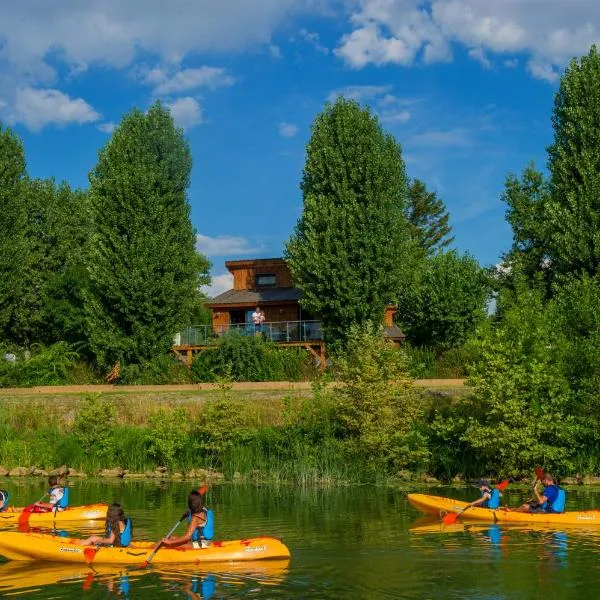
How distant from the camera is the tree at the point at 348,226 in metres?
48.6

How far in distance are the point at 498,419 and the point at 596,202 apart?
68.0 feet

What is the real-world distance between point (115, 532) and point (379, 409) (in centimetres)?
1533

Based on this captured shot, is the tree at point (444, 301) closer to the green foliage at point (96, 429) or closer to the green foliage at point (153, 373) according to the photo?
the green foliage at point (153, 373)

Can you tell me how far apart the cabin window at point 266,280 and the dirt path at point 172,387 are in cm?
1816

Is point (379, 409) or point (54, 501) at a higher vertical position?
point (379, 409)

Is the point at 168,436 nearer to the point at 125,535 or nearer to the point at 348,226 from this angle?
the point at 125,535

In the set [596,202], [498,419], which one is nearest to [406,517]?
[498,419]

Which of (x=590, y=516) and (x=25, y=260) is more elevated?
(x=25, y=260)

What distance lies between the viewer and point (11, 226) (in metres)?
53.9

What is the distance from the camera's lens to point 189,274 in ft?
170

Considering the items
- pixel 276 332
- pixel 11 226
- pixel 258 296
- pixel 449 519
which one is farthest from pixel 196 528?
pixel 258 296

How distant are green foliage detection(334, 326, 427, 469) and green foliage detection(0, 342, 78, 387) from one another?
23408 millimetres

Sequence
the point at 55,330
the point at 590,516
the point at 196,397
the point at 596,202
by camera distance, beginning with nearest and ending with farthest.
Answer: the point at 590,516
the point at 196,397
the point at 596,202
the point at 55,330

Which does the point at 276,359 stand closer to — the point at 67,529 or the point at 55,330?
the point at 55,330
